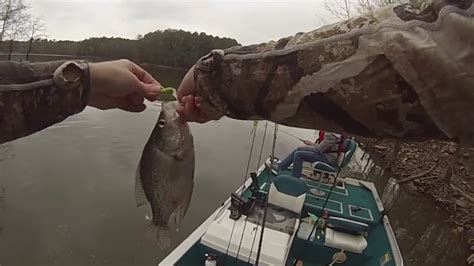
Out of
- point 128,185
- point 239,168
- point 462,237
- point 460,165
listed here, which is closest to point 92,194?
point 128,185

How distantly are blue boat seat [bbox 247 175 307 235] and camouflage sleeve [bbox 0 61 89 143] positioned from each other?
409 centimetres

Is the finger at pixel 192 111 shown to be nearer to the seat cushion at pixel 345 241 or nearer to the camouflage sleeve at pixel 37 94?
the camouflage sleeve at pixel 37 94

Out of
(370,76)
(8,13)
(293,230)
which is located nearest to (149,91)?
(370,76)

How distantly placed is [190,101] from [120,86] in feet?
1.33

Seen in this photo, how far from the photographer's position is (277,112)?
1229 millimetres

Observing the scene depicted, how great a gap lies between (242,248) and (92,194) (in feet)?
20.8

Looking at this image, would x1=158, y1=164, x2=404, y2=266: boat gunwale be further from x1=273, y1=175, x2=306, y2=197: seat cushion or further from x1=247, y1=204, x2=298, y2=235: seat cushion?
x1=273, y1=175, x2=306, y2=197: seat cushion

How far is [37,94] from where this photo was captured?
1521mm

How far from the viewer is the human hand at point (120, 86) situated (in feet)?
5.48

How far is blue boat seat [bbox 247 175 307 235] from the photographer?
5512mm

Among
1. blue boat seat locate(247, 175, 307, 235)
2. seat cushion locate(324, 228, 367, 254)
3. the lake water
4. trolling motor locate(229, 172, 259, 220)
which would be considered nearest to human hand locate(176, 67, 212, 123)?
the lake water

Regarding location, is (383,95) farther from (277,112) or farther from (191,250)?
(191,250)

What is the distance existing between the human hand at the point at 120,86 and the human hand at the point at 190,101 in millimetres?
270

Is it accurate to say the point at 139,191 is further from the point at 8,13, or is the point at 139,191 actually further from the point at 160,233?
the point at 8,13
